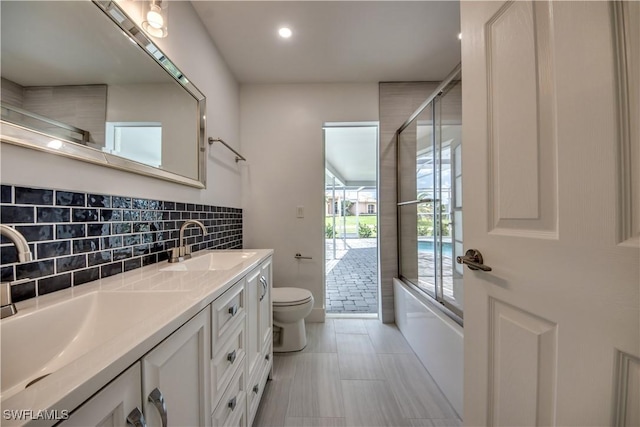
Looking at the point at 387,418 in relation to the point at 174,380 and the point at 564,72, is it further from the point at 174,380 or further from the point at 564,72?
the point at 564,72

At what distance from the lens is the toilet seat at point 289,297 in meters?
1.76

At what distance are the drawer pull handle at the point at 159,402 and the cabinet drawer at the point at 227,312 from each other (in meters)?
0.24

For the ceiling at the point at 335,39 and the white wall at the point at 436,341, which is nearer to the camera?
the white wall at the point at 436,341

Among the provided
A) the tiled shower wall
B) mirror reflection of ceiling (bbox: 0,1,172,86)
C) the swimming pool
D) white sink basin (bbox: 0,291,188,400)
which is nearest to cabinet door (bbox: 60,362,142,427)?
white sink basin (bbox: 0,291,188,400)

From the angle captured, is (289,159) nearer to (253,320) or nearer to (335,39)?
→ (335,39)

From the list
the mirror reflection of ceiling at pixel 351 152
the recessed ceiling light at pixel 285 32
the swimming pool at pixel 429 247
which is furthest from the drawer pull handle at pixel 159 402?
the mirror reflection of ceiling at pixel 351 152

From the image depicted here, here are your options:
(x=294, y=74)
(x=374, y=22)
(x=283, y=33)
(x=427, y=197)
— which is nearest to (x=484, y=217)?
(x=427, y=197)

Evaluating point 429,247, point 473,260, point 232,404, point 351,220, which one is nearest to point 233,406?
point 232,404

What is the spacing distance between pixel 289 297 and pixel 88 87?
5.32ft

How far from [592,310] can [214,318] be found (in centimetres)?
93

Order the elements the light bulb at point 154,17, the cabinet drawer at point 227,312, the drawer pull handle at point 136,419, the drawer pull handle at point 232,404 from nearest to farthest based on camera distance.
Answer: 1. the drawer pull handle at point 136,419
2. the cabinet drawer at point 227,312
3. the drawer pull handle at point 232,404
4. the light bulb at point 154,17

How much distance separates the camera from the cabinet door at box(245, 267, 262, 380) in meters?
1.09

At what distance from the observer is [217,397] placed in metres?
0.77

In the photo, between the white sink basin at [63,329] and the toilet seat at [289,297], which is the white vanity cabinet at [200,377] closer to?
the white sink basin at [63,329]
